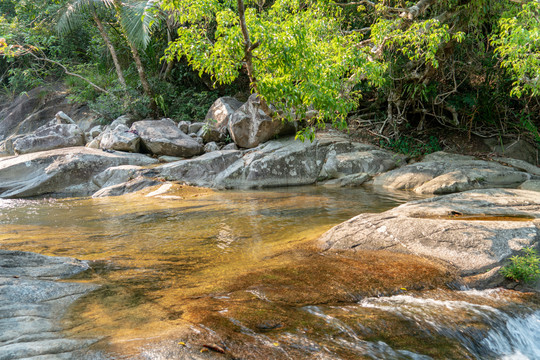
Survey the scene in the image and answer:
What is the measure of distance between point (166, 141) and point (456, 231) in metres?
9.51

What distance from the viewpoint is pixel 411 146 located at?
38.8ft

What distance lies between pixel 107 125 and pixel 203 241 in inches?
449

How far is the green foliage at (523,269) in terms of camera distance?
3.50m

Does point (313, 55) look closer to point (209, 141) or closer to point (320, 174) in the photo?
point (320, 174)

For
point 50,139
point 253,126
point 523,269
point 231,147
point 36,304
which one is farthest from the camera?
point 50,139

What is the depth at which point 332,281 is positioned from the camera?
3467 mm

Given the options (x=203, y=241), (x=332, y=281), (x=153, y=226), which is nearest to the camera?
(x=332, y=281)

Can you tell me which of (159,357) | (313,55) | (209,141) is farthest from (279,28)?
(209,141)

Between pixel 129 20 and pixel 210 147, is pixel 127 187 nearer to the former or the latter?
pixel 210 147

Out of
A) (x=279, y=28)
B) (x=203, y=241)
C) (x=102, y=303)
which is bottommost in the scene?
(x=203, y=241)

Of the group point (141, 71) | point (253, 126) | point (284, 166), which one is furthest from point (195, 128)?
point (284, 166)

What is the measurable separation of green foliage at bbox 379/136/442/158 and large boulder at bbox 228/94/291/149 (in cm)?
313

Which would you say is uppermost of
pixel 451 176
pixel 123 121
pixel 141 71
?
pixel 141 71

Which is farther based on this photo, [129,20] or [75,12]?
[75,12]
